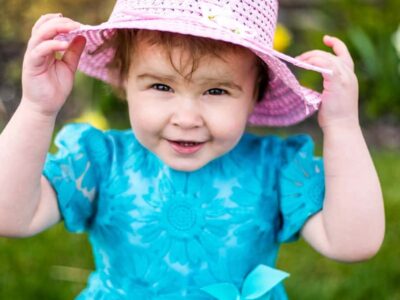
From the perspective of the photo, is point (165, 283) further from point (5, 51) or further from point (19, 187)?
point (5, 51)

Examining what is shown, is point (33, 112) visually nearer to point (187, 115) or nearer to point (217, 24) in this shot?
point (187, 115)

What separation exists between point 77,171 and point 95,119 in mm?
3020

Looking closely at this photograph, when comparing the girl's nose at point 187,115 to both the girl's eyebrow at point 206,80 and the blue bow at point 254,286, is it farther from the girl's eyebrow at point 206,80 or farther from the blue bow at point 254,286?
the blue bow at point 254,286

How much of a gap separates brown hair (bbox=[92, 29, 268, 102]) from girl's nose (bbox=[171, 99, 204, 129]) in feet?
0.23

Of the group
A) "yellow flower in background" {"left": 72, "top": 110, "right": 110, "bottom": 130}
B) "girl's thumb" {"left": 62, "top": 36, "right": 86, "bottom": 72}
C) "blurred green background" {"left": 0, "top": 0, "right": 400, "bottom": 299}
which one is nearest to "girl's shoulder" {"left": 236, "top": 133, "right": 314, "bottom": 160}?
"girl's thumb" {"left": 62, "top": 36, "right": 86, "bottom": 72}

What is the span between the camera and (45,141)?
6.28 feet

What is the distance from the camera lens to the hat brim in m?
1.78

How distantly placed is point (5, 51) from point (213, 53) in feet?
17.2

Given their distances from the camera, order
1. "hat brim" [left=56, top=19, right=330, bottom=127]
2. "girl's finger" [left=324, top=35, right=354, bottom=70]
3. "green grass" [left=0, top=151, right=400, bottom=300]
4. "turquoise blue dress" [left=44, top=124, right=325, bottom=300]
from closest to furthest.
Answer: "hat brim" [left=56, top=19, right=330, bottom=127] < "girl's finger" [left=324, top=35, right=354, bottom=70] < "turquoise blue dress" [left=44, top=124, right=325, bottom=300] < "green grass" [left=0, top=151, right=400, bottom=300]

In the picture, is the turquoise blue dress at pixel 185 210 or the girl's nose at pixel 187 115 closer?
the girl's nose at pixel 187 115

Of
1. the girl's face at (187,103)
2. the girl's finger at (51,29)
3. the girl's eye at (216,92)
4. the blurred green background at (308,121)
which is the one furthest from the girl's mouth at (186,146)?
the blurred green background at (308,121)

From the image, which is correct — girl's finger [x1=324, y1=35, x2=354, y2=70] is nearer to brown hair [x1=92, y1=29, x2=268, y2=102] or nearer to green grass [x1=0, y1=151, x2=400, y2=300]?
brown hair [x1=92, y1=29, x2=268, y2=102]

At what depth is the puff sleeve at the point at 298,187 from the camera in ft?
6.85

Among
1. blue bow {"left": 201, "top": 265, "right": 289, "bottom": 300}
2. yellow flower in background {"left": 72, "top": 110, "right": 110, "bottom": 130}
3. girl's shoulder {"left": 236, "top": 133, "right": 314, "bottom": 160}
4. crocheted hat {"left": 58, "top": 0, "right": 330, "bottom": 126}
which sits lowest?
yellow flower in background {"left": 72, "top": 110, "right": 110, "bottom": 130}
